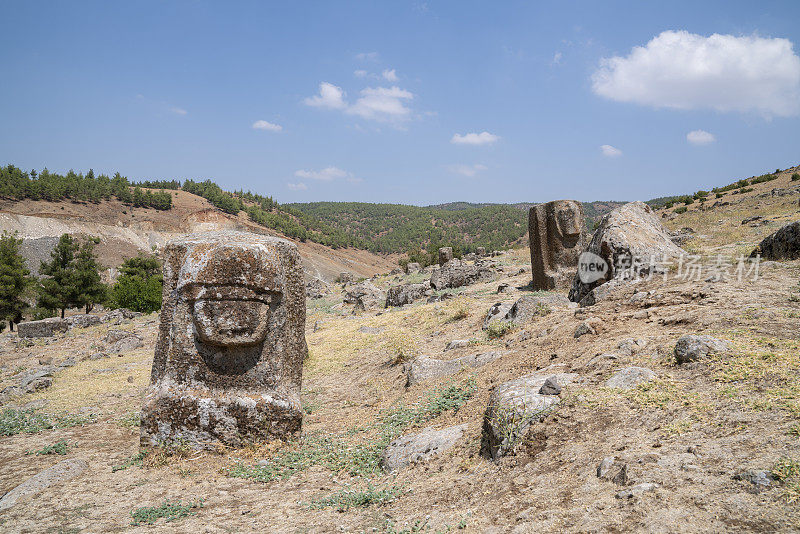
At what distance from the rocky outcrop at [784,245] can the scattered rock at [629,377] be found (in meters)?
6.08

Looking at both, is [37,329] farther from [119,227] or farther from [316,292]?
[119,227]

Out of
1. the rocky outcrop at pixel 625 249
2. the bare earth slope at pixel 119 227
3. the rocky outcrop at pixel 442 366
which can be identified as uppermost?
the bare earth slope at pixel 119 227

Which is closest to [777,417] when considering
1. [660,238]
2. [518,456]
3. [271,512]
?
[518,456]

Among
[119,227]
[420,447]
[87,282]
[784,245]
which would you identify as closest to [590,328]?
[420,447]

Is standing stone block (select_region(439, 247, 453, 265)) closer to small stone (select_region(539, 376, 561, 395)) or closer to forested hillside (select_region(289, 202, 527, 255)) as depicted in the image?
small stone (select_region(539, 376, 561, 395))

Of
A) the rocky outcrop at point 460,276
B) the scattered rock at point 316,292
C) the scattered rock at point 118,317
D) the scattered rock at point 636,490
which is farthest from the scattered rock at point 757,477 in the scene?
the scattered rock at point 118,317

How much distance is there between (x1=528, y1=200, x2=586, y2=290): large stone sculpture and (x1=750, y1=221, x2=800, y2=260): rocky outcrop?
488cm

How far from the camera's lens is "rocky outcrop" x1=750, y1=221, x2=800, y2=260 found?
7.96 metres

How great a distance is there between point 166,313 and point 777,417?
589 centimetres

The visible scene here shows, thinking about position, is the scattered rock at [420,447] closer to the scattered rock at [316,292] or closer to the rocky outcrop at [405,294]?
the rocky outcrop at [405,294]

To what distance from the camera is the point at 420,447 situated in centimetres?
449

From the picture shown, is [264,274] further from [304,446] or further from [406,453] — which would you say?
[406,453]

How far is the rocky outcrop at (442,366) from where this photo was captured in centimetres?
671

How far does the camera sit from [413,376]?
22.8 ft
